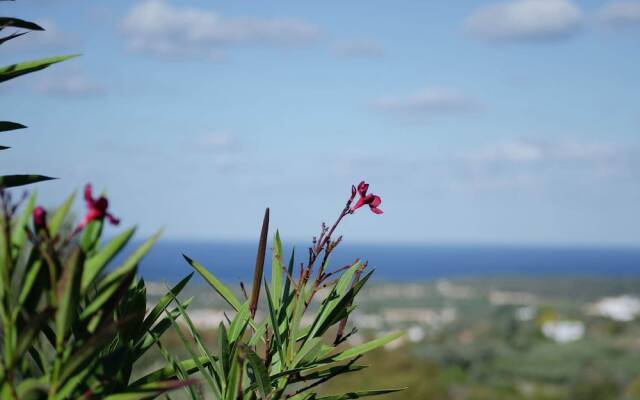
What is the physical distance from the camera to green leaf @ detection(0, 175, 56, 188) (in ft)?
→ 2.80

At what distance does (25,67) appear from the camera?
90cm

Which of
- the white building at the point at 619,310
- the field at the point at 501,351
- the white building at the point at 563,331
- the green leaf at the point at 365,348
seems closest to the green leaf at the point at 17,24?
the green leaf at the point at 365,348

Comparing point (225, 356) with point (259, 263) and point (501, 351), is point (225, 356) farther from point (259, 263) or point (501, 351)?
point (501, 351)

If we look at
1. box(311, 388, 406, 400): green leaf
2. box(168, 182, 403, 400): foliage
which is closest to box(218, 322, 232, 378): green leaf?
box(168, 182, 403, 400): foliage

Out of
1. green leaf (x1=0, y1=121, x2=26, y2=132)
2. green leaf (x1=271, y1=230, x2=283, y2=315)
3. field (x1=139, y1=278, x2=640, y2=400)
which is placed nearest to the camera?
green leaf (x1=0, y1=121, x2=26, y2=132)

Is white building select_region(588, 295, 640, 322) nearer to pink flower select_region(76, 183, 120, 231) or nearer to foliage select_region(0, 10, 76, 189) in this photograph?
foliage select_region(0, 10, 76, 189)

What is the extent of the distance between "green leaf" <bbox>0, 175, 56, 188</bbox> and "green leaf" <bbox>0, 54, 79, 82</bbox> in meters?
0.12

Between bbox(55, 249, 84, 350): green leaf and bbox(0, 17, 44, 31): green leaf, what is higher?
bbox(0, 17, 44, 31): green leaf

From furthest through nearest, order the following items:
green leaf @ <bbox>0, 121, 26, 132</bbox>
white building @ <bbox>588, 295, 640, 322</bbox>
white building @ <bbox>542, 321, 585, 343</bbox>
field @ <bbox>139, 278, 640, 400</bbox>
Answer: white building @ <bbox>588, 295, 640, 322</bbox>, white building @ <bbox>542, 321, 585, 343</bbox>, field @ <bbox>139, 278, 640, 400</bbox>, green leaf @ <bbox>0, 121, 26, 132</bbox>

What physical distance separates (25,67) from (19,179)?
14 cm

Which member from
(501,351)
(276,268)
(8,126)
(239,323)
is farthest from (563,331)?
(8,126)

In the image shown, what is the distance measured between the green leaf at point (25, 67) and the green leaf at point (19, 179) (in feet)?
0.39

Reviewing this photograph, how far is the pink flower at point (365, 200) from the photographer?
1002 millimetres

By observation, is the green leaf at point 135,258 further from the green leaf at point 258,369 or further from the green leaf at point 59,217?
the green leaf at point 258,369
